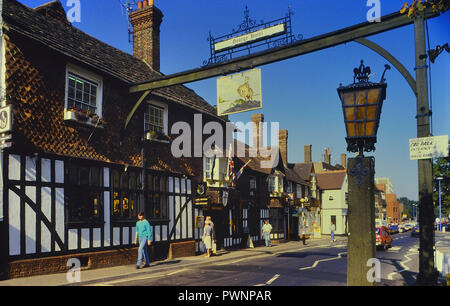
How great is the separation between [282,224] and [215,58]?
79.8 feet

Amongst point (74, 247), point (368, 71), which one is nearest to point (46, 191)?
point (74, 247)

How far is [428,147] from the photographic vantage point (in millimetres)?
8320

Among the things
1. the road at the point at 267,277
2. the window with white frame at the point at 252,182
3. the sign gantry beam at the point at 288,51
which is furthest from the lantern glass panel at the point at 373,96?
the window with white frame at the point at 252,182

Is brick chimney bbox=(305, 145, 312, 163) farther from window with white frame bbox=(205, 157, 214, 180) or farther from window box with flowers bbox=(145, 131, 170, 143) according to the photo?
window box with flowers bbox=(145, 131, 170, 143)

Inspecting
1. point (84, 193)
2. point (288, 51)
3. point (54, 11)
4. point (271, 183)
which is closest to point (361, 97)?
point (288, 51)

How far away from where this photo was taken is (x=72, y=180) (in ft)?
43.5

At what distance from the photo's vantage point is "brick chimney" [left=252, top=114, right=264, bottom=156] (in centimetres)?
3450

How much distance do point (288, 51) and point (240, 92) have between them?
6.28ft

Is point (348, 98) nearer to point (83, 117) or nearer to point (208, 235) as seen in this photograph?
point (83, 117)

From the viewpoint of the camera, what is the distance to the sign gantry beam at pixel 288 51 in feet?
32.4

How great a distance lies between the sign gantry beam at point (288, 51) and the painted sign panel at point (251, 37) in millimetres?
1316

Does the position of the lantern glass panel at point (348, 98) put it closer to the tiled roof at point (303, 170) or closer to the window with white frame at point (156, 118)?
the window with white frame at point (156, 118)

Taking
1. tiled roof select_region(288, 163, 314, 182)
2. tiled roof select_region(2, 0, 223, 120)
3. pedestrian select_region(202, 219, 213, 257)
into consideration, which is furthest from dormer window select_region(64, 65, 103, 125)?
tiled roof select_region(288, 163, 314, 182)
